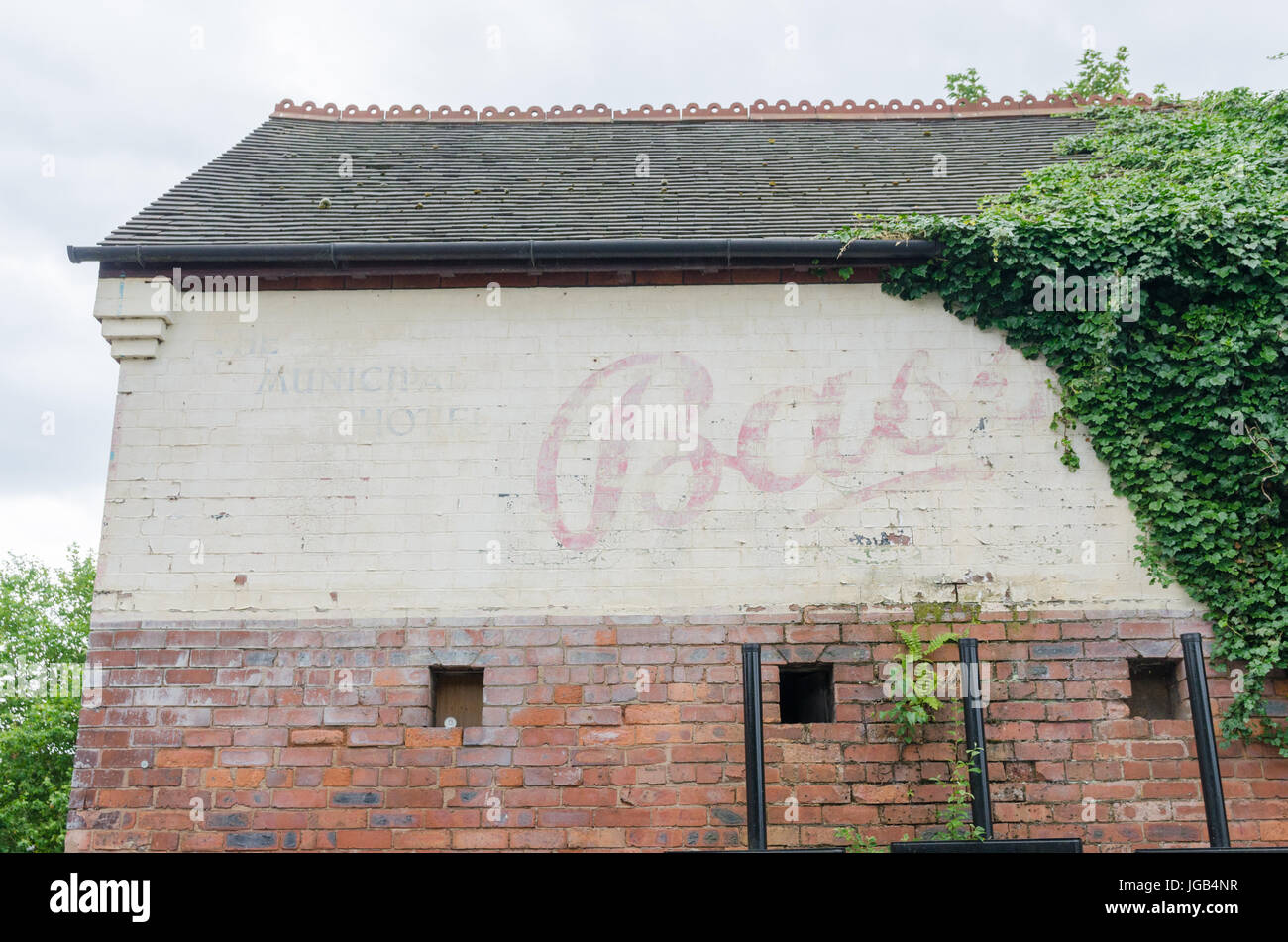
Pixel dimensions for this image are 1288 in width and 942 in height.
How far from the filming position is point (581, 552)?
680cm

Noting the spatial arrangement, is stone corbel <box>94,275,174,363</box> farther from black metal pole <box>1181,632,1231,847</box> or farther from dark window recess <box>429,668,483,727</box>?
black metal pole <box>1181,632,1231,847</box>

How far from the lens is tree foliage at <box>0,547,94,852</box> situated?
66.0 feet

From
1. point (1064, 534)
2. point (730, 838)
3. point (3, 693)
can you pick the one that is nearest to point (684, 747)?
point (730, 838)

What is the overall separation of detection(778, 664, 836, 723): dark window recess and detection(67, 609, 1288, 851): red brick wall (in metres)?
0.10

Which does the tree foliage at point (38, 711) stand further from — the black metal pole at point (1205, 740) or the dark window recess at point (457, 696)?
the black metal pole at point (1205, 740)

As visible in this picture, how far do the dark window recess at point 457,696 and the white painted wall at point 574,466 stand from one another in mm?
449

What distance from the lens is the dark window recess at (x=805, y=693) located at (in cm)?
664

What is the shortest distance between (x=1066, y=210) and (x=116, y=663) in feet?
24.0

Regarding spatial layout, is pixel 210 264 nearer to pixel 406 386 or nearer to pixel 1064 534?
pixel 406 386

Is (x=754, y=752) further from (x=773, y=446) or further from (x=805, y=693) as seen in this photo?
(x=773, y=446)

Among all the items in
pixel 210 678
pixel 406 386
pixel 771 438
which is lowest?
pixel 210 678

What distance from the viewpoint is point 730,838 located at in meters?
6.24

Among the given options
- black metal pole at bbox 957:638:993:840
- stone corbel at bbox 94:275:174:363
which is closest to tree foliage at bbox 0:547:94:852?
stone corbel at bbox 94:275:174:363
